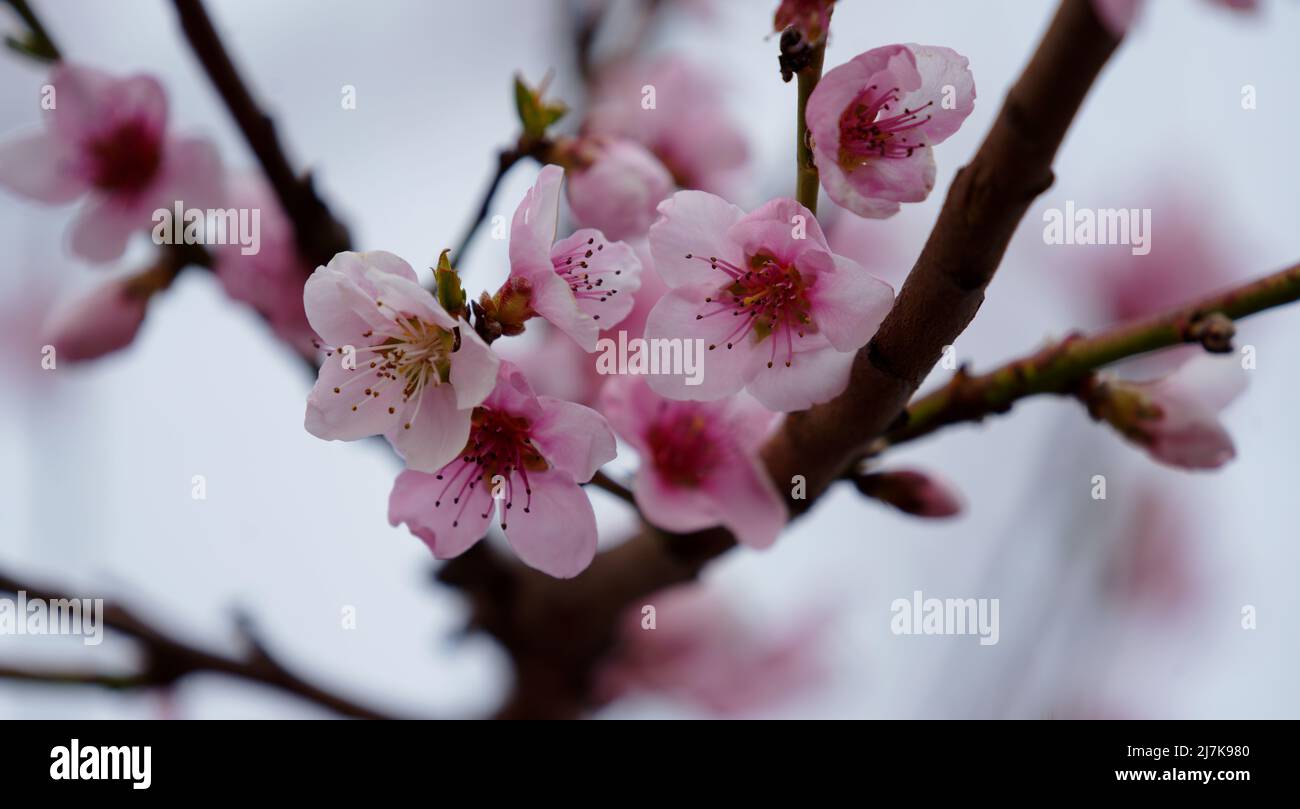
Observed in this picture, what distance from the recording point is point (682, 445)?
3.09ft

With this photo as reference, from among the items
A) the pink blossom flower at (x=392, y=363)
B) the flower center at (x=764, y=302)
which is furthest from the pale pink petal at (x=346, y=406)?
the flower center at (x=764, y=302)

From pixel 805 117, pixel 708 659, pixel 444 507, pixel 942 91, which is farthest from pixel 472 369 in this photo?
pixel 708 659

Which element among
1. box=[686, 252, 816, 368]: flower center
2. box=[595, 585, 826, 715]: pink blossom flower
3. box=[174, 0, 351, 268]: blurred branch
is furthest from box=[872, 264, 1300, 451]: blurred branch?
box=[595, 585, 826, 715]: pink blossom flower

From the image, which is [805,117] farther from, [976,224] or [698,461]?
[698,461]

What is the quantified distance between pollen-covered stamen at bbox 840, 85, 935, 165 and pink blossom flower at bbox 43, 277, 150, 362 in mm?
841

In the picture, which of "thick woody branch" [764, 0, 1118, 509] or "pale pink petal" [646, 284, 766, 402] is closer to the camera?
"thick woody branch" [764, 0, 1118, 509]

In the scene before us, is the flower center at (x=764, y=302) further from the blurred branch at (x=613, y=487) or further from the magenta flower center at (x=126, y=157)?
the magenta flower center at (x=126, y=157)

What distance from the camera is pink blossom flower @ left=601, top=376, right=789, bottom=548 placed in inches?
34.2

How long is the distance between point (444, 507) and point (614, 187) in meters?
0.35

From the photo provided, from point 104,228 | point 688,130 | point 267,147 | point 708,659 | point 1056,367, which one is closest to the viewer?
point 1056,367

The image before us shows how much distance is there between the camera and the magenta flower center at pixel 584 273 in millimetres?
741

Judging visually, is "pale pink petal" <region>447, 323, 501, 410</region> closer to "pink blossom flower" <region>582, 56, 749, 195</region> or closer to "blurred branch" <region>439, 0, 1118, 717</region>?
"blurred branch" <region>439, 0, 1118, 717</region>

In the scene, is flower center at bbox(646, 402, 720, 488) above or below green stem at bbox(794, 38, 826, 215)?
below
